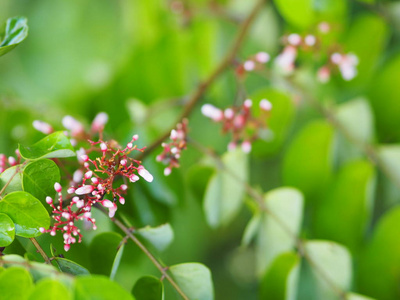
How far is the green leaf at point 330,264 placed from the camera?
2.51 feet

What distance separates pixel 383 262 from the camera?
86 cm

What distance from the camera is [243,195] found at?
830mm

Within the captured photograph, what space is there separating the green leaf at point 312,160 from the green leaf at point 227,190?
15cm

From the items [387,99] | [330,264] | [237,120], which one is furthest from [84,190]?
[387,99]

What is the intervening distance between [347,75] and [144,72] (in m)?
0.48

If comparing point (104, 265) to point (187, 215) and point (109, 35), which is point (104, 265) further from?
point (109, 35)

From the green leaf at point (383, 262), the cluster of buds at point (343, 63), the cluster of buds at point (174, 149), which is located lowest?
the green leaf at point (383, 262)

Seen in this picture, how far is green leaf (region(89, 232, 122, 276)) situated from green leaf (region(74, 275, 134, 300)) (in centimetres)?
16

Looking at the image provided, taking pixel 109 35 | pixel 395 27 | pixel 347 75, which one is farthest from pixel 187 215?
pixel 109 35

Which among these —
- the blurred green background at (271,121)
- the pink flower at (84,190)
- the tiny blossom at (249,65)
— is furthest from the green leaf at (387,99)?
the pink flower at (84,190)

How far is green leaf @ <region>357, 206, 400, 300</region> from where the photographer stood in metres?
0.86

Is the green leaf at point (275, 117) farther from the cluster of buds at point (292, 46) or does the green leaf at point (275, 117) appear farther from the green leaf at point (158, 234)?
the green leaf at point (158, 234)

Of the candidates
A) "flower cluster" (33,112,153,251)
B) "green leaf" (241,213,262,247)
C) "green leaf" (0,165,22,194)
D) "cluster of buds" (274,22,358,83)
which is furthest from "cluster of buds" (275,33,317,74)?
"green leaf" (0,165,22,194)

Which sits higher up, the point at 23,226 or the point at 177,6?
the point at 177,6
